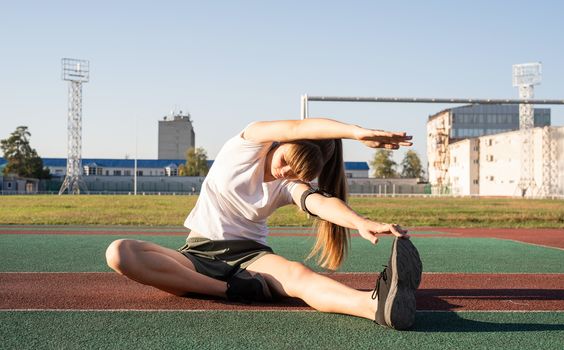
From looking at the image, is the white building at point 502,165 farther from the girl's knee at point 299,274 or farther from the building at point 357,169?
the girl's knee at point 299,274

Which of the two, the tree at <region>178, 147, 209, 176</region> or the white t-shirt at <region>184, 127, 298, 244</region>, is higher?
the tree at <region>178, 147, 209, 176</region>

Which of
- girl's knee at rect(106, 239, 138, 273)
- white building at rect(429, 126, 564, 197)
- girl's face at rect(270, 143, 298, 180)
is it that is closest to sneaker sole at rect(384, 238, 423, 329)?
girl's face at rect(270, 143, 298, 180)

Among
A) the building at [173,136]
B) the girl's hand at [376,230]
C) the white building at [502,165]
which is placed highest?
the building at [173,136]

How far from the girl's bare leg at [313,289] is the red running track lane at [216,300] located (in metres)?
0.15

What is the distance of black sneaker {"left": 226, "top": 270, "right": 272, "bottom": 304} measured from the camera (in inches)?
171

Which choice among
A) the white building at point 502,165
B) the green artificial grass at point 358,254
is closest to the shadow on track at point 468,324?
the green artificial grass at point 358,254

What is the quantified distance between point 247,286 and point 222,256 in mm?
256

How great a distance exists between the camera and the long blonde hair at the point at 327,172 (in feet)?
12.5

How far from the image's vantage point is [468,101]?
16.3 m

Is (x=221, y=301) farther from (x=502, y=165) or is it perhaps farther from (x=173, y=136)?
(x=173, y=136)

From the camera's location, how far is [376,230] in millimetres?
3473

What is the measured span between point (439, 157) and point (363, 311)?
85.7 m

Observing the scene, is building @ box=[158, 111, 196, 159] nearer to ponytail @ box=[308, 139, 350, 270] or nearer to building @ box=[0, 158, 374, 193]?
building @ box=[0, 158, 374, 193]

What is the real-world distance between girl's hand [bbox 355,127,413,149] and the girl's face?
58 cm
